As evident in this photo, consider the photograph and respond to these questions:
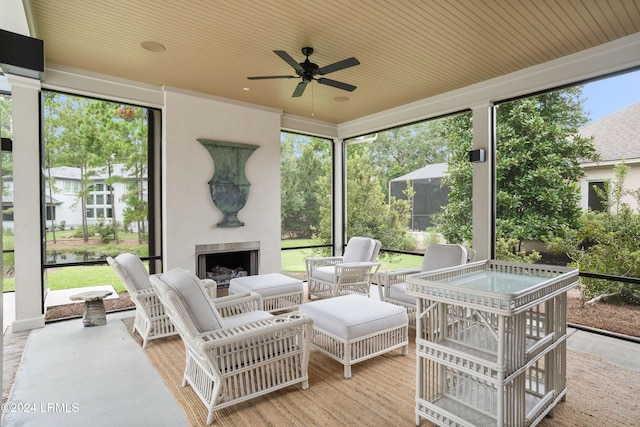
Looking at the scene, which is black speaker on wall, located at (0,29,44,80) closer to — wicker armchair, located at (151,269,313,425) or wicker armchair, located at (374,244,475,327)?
wicker armchair, located at (151,269,313,425)

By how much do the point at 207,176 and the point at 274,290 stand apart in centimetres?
201

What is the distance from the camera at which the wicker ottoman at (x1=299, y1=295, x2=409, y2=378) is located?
2.89 m

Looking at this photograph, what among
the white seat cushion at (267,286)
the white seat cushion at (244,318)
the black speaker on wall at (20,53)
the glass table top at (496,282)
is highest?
the black speaker on wall at (20,53)

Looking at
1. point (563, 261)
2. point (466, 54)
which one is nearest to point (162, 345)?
point (466, 54)

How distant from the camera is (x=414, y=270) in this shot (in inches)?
166

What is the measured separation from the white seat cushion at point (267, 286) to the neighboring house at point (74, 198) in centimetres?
173

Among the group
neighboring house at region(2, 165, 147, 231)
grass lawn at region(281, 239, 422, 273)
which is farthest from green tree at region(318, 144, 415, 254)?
neighboring house at region(2, 165, 147, 231)

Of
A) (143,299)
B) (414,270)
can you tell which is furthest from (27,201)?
(414,270)

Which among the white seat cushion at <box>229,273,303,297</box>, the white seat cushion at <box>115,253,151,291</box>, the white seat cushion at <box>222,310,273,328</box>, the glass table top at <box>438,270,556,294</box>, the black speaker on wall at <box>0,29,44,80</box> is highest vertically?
the black speaker on wall at <box>0,29,44,80</box>

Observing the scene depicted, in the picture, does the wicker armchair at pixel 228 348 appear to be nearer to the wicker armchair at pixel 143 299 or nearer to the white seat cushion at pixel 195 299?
the white seat cushion at pixel 195 299

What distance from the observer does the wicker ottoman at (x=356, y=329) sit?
2889 millimetres

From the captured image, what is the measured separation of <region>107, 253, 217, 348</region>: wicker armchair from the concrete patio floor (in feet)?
0.63
